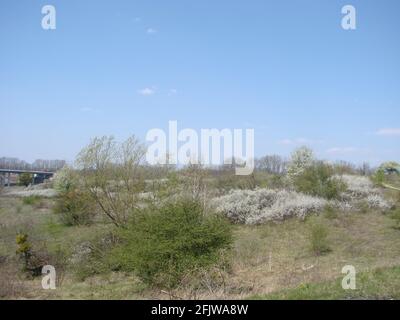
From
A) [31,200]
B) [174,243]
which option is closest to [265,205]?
[174,243]

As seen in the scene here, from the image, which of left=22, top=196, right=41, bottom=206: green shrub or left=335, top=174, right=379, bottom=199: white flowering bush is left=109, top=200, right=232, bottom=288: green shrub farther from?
left=22, top=196, right=41, bottom=206: green shrub

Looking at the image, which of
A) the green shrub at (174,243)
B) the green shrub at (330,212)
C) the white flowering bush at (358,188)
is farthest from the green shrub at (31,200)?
the green shrub at (174,243)

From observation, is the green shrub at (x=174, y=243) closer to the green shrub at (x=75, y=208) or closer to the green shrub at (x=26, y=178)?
the green shrub at (x=75, y=208)

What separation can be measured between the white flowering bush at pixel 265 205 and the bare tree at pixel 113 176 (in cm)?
612

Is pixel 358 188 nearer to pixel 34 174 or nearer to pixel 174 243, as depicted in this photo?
pixel 174 243

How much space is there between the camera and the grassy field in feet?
25.8

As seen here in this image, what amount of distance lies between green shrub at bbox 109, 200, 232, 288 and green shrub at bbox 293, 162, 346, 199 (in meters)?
16.1

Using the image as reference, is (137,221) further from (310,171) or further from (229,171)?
(229,171)

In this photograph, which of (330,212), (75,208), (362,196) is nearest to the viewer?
(75,208)

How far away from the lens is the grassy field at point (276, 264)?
310 inches

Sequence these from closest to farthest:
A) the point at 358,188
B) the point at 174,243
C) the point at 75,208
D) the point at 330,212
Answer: the point at 174,243 → the point at 75,208 → the point at 330,212 → the point at 358,188

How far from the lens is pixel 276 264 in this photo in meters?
13.4

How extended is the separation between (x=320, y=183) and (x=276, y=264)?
14101mm
